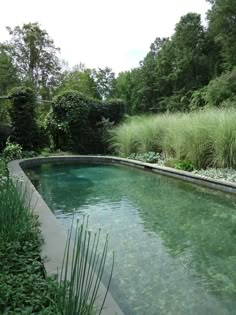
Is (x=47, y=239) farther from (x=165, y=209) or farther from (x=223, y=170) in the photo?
(x=223, y=170)

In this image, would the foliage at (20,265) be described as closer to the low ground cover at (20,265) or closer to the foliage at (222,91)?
the low ground cover at (20,265)

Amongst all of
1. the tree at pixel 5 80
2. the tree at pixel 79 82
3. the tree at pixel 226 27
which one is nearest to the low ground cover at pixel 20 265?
the tree at pixel 5 80

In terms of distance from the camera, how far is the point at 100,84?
31.3 meters

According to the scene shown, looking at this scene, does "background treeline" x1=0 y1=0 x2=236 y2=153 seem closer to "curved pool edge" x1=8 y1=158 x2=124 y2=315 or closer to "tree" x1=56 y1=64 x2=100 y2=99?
"tree" x1=56 y1=64 x2=100 y2=99

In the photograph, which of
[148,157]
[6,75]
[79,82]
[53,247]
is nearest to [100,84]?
[79,82]

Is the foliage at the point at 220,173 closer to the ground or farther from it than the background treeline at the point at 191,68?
closer to the ground

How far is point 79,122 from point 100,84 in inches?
707

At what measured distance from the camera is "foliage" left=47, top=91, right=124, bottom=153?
1403 centimetres

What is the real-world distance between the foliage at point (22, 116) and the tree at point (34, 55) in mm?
8282

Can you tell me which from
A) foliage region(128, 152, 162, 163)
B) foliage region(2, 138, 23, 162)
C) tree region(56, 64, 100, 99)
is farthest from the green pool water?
tree region(56, 64, 100, 99)

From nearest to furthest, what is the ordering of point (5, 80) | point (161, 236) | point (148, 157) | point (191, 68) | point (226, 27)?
point (161, 236) → point (148, 157) → point (5, 80) → point (226, 27) → point (191, 68)

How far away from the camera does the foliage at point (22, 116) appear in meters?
13.5

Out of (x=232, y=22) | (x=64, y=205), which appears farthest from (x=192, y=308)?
(x=232, y=22)

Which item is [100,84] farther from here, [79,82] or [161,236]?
[161,236]
